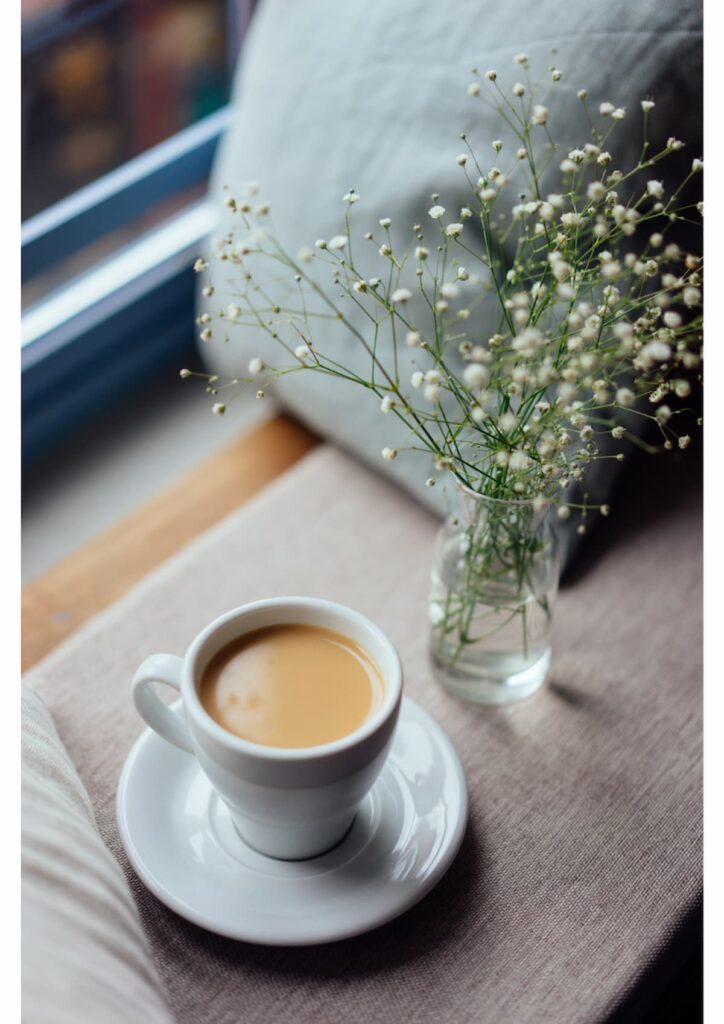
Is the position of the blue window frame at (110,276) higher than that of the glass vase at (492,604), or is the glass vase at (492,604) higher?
the blue window frame at (110,276)

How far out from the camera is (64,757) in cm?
67

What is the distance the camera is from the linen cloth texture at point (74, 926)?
48 centimetres

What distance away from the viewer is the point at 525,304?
1.86 feet

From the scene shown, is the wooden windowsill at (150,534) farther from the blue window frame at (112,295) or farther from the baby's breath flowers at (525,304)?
the blue window frame at (112,295)

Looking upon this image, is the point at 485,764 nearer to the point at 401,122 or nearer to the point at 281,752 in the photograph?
the point at 281,752

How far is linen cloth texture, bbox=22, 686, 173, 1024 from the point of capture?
18.9 inches

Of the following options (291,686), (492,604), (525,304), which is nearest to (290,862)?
(291,686)

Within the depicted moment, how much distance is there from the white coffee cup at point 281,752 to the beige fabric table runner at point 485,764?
7cm

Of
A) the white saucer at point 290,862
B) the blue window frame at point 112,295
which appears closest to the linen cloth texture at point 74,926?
the white saucer at point 290,862

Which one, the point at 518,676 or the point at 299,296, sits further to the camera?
the point at 299,296
